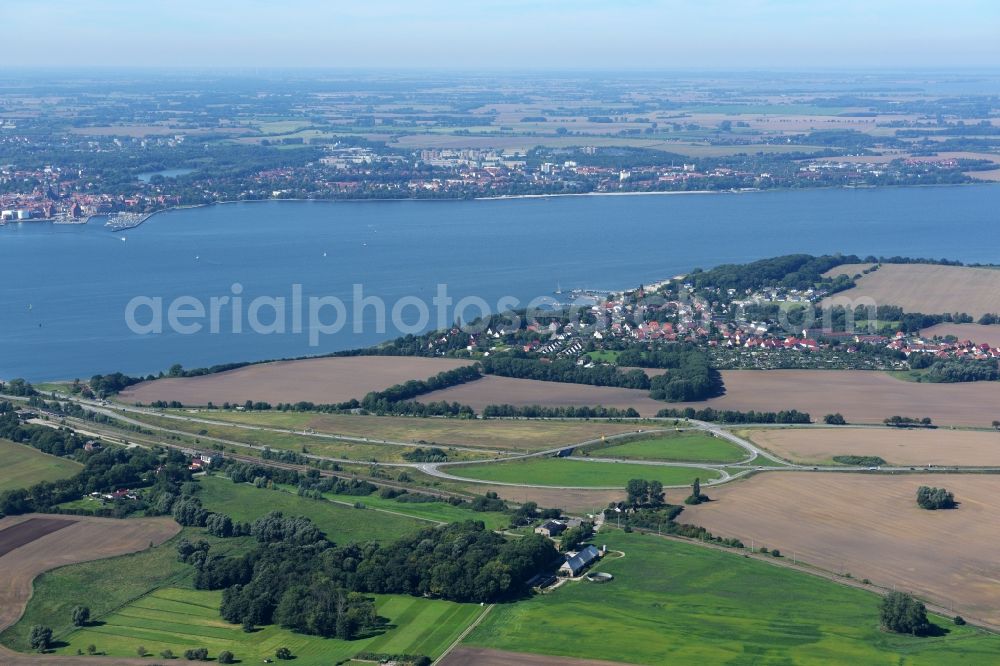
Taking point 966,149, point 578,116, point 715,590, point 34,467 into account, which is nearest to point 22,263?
point 34,467

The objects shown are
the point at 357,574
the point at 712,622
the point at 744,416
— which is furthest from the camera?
the point at 744,416

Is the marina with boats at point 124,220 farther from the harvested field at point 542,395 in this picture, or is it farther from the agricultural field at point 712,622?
the agricultural field at point 712,622

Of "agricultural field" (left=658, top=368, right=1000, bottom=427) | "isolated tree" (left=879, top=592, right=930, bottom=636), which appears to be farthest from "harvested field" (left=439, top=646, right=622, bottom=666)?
"agricultural field" (left=658, top=368, right=1000, bottom=427)

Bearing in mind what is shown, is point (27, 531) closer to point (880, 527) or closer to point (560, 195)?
point (880, 527)

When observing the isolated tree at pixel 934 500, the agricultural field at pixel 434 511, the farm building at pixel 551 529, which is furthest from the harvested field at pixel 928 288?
the farm building at pixel 551 529

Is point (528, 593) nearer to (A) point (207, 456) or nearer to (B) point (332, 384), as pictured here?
(A) point (207, 456)

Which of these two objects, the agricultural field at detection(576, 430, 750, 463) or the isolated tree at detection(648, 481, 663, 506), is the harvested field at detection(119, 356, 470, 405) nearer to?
the agricultural field at detection(576, 430, 750, 463)

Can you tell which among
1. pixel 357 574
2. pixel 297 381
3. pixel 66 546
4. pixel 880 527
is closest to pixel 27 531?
pixel 66 546
